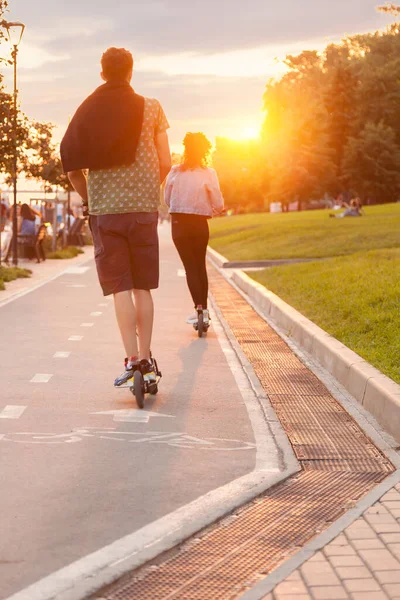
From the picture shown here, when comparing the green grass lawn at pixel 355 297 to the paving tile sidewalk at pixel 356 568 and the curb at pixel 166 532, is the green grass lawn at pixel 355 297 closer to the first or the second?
the curb at pixel 166 532

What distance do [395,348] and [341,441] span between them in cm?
288

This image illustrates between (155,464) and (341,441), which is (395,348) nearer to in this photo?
(341,441)

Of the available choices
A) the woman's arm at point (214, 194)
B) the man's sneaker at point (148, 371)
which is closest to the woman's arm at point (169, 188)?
the woman's arm at point (214, 194)

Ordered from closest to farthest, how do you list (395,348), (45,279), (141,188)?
1. (141,188)
2. (395,348)
3. (45,279)

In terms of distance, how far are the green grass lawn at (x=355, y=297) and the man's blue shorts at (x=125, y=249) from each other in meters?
1.89

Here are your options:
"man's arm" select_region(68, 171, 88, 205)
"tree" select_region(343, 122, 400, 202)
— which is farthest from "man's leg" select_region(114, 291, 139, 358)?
"tree" select_region(343, 122, 400, 202)

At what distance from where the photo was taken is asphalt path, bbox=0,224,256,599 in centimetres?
447

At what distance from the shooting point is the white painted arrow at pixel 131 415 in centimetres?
679

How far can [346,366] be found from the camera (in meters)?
8.41

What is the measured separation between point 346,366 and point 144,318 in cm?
176

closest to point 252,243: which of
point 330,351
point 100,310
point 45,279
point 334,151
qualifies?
point 45,279

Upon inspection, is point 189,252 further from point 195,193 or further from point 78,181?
point 78,181

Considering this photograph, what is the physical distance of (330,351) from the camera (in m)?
9.19

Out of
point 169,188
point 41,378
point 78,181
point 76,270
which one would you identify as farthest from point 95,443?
point 76,270
